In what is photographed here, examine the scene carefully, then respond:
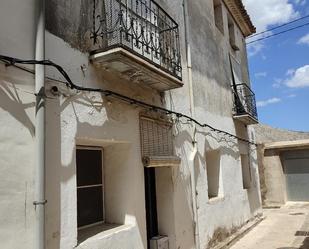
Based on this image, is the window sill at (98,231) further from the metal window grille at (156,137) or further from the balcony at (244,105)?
the balcony at (244,105)

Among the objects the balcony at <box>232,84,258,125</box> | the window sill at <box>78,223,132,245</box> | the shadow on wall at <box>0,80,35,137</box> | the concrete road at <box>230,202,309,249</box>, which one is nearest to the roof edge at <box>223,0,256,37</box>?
the balcony at <box>232,84,258,125</box>

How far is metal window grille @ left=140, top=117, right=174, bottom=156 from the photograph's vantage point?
19.4ft

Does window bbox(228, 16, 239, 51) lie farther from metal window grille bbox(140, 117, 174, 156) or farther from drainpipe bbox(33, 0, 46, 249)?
drainpipe bbox(33, 0, 46, 249)

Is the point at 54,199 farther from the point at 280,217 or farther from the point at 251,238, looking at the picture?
the point at 280,217

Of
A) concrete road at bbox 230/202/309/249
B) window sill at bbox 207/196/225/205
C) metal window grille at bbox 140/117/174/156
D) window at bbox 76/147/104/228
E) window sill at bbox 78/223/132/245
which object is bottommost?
concrete road at bbox 230/202/309/249

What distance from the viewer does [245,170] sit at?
1291 centimetres

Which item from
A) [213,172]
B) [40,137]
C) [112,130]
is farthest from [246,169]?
[40,137]

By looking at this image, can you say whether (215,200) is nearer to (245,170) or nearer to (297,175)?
(245,170)

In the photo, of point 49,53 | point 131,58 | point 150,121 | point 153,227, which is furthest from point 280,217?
point 49,53

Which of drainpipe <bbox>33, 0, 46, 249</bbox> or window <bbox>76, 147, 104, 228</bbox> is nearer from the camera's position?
drainpipe <bbox>33, 0, 46, 249</bbox>

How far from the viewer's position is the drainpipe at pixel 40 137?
3578 millimetres

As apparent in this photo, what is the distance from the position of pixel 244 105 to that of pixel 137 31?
7354 millimetres

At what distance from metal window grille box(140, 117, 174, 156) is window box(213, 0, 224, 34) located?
6.11m

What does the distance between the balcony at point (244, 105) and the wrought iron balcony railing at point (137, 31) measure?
4.91 m
